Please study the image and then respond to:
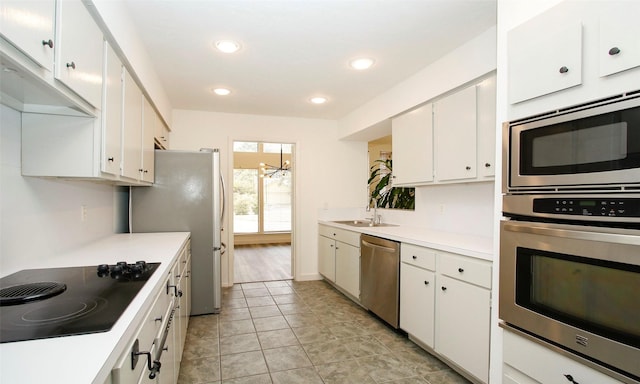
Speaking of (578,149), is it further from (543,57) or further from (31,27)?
(31,27)

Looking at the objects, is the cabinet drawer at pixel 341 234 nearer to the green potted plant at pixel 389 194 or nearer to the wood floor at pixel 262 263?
the green potted plant at pixel 389 194

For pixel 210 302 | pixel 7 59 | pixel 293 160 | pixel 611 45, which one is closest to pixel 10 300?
pixel 7 59

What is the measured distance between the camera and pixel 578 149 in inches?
52.0

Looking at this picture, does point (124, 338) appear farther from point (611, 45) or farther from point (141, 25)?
point (141, 25)

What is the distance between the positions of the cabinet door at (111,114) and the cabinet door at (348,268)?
101 inches

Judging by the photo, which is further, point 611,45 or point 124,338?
point 611,45

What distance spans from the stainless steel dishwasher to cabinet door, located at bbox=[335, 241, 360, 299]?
0.40 feet

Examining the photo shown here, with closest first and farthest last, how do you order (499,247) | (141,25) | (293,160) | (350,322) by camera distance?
(499,247), (141,25), (350,322), (293,160)

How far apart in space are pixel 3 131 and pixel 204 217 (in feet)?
6.95

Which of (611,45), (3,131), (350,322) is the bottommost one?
(350,322)

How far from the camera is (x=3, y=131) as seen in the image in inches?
57.6

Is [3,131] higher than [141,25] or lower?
lower

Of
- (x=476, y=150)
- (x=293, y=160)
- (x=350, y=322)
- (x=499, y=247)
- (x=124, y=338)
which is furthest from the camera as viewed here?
(x=293, y=160)

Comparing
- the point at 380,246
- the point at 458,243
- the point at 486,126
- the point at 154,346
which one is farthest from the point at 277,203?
the point at 154,346
